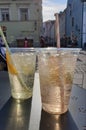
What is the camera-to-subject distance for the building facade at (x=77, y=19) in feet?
33.2

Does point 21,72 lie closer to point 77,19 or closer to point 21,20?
point 21,20

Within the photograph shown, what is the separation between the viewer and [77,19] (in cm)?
1155

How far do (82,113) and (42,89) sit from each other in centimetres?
11

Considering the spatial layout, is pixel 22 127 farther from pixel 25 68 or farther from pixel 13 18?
pixel 13 18

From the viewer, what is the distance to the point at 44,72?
1.80ft

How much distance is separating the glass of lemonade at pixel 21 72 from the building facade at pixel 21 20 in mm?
10361

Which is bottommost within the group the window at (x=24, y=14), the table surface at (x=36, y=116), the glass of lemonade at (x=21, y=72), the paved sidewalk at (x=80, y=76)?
the paved sidewalk at (x=80, y=76)

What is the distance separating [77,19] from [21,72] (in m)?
11.3

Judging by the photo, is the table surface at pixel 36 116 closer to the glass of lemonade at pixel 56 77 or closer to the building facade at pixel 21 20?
the glass of lemonade at pixel 56 77

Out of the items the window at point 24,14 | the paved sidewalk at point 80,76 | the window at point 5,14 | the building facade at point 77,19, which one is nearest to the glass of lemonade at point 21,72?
the paved sidewalk at point 80,76

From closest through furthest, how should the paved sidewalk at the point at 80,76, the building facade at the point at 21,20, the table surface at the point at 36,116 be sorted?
the table surface at the point at 36,116
the paved sidewalk at the point at 80,76
the building facade at the point at 21,20

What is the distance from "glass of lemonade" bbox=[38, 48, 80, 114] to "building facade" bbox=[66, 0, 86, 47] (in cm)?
951

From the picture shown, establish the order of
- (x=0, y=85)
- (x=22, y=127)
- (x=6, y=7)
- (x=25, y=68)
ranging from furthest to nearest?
1. (x=6, y=7)
2. (x=0, y=85)
3. (x=25, y=68)
4. (x=22, y=127)

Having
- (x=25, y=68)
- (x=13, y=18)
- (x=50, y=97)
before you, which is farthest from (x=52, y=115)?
(x=13, y=18)
